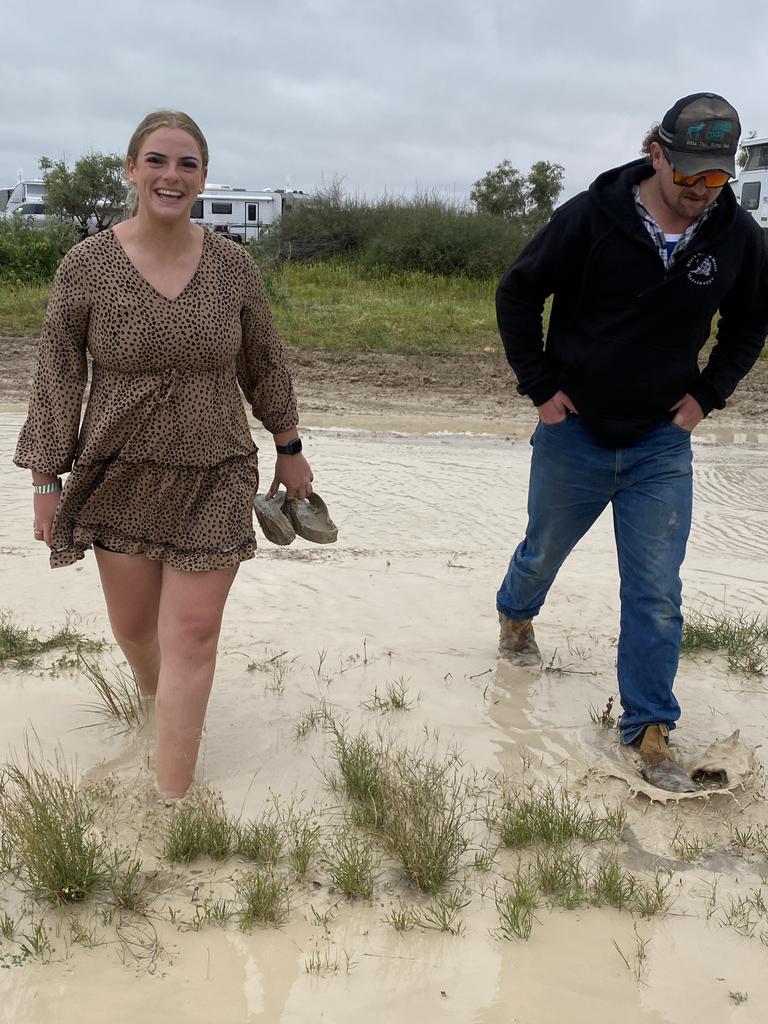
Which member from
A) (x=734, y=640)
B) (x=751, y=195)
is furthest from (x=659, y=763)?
(x=751, y=195)

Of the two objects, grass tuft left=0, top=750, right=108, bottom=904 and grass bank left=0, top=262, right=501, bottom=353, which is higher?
grass bank left=0, top=262, right=501, bottom=353

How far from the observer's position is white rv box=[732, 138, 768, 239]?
22.7 m

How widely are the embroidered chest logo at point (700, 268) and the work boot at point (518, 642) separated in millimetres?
1717

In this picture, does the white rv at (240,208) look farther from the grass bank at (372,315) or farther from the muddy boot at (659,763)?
the muddy boot at (659,763)

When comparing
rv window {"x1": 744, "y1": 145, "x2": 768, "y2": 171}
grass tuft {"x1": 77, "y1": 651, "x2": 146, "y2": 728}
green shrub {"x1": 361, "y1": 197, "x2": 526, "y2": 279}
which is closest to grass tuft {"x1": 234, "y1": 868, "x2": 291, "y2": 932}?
grass tuft {"x1": 77, "y1": 651, "x2": 146, "y2": 728}

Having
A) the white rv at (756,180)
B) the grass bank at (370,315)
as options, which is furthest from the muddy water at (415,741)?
the white rv at (756,180)

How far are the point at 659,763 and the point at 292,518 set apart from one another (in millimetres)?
1557

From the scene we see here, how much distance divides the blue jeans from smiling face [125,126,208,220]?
163 centimetres

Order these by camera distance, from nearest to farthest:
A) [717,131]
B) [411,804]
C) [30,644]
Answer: [411,804] < [717,131] < [30,644]

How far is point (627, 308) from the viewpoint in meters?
3.58

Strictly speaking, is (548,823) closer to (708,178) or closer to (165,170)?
(708,178)

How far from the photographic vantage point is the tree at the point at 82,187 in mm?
32094

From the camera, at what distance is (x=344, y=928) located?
2.86 m

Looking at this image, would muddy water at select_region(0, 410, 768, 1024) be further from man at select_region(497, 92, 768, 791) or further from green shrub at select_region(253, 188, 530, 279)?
green shrub at select_region(253, 188, 530, 279)
